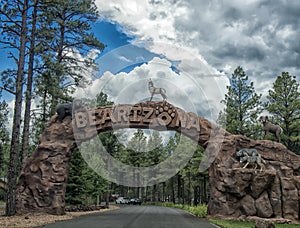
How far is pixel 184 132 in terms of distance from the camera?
17797 millimetres

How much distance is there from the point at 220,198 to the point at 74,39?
13630mm

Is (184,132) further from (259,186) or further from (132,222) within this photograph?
(132,222)

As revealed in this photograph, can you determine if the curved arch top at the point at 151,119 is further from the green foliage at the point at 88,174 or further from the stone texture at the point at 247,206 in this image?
the green foliage at the point at 88,174

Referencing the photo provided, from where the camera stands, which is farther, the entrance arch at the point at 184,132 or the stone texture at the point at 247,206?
the entrance arch at the point at 184,132

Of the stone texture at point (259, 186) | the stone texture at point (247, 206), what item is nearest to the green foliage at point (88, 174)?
the stone texture at point (259, 186)

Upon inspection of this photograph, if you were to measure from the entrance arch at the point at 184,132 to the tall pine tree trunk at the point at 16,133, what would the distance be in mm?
956

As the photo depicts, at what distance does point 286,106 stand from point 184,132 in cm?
1610

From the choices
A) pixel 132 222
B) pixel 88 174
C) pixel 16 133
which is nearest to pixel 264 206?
pixel 132 222

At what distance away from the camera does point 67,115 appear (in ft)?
57.0

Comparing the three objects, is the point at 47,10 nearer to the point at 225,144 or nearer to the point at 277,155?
the point at 225,144

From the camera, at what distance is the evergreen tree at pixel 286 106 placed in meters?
28.8

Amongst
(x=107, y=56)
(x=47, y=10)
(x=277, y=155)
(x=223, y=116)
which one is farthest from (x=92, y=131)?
(x=223, y=116)

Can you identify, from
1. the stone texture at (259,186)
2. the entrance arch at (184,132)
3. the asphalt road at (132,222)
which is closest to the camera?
the asphalt road at (132,222)

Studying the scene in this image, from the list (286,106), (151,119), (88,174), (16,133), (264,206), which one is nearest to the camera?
(16,133)
